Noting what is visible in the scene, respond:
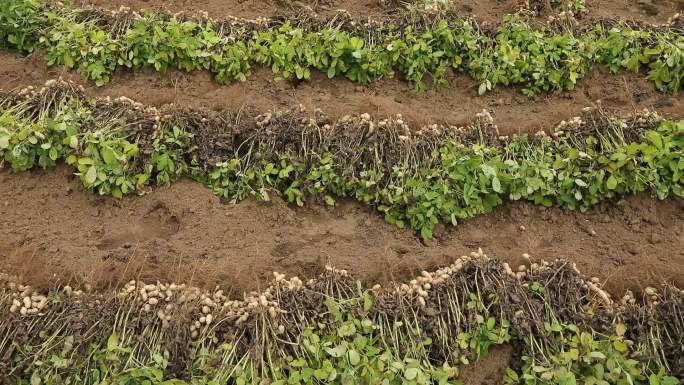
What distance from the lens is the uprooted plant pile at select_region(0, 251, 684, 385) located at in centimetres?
314

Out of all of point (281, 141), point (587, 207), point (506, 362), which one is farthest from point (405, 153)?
point (506, 362)

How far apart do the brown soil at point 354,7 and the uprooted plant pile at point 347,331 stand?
9.88 feet

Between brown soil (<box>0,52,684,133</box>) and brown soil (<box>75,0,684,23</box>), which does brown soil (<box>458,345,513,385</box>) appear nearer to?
brown soil (<box>0,52,684,133</box>)


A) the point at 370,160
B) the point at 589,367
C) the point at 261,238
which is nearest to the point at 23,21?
the point at 261,238

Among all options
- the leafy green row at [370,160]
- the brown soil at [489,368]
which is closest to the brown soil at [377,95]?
the leafy green row at [370,160]

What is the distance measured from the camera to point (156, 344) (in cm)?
323

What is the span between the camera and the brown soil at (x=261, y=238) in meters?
3.70

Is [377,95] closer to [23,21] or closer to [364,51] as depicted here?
[364,51]

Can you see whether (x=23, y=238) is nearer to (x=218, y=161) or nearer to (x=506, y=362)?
(x=218, y=161)

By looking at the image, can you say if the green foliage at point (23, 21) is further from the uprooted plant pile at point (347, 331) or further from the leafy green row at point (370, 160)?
the uprooted plant pile at point (347, 331)

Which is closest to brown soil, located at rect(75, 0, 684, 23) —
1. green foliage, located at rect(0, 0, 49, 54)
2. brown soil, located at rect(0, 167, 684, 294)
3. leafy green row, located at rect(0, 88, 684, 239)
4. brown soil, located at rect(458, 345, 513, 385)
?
green foliage, located at rect(0, 0, 49, 54)

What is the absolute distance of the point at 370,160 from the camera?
4.27 meters

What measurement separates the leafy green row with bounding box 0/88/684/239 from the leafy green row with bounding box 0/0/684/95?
2.41 ft

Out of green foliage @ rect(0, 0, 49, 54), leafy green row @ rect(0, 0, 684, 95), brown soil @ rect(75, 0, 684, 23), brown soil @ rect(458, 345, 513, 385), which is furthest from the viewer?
brown soil @ rect(75, 0, 684, 23)
